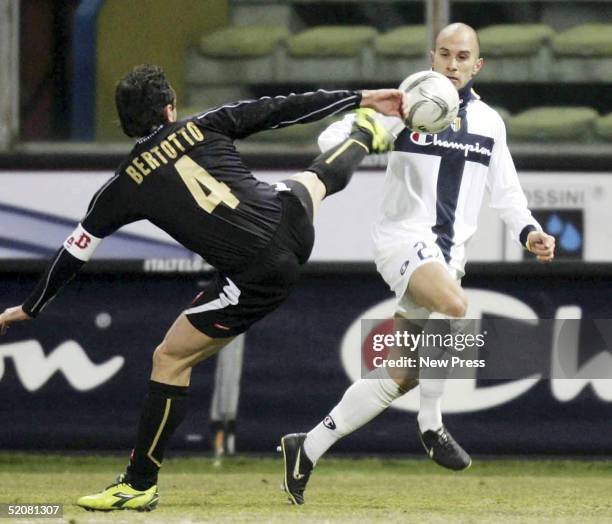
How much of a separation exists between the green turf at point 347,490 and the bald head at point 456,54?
1.94 m

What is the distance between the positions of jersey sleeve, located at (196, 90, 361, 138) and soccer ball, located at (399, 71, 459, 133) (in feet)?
1.15

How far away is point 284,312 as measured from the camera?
29.9ft

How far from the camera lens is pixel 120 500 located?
620 cm

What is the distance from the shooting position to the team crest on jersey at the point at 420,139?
701 centimetres

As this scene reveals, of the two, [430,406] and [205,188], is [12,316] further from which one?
[430,406]

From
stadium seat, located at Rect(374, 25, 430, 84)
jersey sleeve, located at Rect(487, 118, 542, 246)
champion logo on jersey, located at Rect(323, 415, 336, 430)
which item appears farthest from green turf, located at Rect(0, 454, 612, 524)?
stadium seat, located at Rect(374, 25, 430, 84)

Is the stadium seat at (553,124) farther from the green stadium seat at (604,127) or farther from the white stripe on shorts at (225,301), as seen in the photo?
the white stripe on shorts at (225,301)

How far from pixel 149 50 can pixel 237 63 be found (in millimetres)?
552

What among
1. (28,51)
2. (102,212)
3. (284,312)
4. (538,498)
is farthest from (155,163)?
(28,51)

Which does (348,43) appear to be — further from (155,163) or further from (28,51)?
(155,163)

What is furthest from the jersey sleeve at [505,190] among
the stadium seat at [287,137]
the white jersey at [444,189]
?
the stadium seat at [287,137]

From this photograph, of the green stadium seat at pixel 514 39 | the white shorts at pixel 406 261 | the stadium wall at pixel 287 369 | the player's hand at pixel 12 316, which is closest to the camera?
the player's hand at pixel 12 316

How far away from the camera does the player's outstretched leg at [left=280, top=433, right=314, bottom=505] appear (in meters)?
6.73

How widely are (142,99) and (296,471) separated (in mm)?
1791
